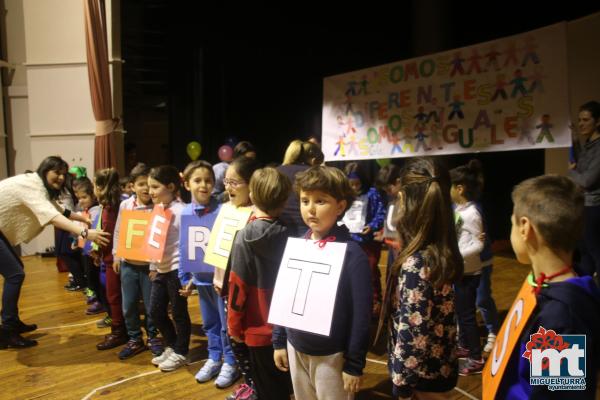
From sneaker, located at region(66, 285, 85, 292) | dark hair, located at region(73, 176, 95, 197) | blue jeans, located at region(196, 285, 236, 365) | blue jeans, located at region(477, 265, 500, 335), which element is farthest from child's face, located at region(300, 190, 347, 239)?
sneaker, located at region(66, 285, 85, 292)

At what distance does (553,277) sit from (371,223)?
112 inches

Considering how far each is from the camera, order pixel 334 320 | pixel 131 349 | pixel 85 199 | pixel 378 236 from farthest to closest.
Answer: pixel 85 199, pixel 378 236, pixel 131 349, pixel 334 320

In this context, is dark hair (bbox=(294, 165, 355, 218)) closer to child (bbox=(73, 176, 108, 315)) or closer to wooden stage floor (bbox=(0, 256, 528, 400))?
wooden stage floor (bbox=(0, 256, 528, 400))

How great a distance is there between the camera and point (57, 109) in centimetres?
679

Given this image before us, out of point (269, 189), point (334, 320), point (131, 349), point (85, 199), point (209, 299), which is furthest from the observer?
point (85, 199)

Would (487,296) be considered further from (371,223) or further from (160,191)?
(160,191)

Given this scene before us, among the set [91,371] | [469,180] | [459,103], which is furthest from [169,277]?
[459,103]

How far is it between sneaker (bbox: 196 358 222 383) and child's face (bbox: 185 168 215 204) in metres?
1.06

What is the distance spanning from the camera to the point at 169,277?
301 centimetres

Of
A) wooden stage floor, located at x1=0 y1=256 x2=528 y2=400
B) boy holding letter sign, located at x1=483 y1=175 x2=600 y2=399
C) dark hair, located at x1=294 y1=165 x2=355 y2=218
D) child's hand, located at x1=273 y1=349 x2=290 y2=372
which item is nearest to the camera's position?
A: boy holding letter sign, located at x1=483 y1=175 x2=600 y2=399

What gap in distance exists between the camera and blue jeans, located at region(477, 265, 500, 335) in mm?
3143

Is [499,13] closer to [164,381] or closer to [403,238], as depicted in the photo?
[403,238]

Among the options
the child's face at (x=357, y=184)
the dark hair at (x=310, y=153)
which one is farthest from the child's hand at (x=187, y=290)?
the child's face at (x=357, y=184)

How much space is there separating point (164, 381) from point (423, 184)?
2.18m
